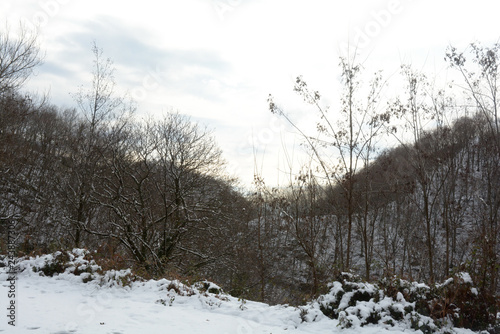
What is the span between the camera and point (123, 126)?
19203 millimetres

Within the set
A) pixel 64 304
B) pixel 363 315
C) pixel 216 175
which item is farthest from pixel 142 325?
pixel 216 175

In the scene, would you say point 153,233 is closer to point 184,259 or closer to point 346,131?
point 184,259

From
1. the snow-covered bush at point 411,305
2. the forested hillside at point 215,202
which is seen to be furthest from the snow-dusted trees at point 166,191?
the snow-covered bush at point 411,305

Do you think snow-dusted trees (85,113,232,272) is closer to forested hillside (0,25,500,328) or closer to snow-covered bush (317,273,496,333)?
forested hillside (0,25,500,328)

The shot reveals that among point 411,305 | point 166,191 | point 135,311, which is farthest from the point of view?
point 166,191

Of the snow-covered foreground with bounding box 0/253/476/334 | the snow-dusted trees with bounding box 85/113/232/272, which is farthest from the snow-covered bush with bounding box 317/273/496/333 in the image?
the snow-dusted trees with bounding box 85/113/232/272

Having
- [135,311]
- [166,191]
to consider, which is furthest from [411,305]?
[166,191]

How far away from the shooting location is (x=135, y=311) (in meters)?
5.45

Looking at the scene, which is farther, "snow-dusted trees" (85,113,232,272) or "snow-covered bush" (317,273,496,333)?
"snow-dusted trees" (85,113,232,272)

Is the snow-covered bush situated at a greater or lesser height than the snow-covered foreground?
greater

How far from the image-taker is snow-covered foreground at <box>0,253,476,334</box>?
451cm

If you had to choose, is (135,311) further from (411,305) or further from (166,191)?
(166,191)

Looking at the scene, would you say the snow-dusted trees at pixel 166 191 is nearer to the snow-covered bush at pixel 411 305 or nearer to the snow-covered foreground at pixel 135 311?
the snow-covered foreground at pixel 135 311

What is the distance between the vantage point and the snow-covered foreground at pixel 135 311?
451 centimetres
